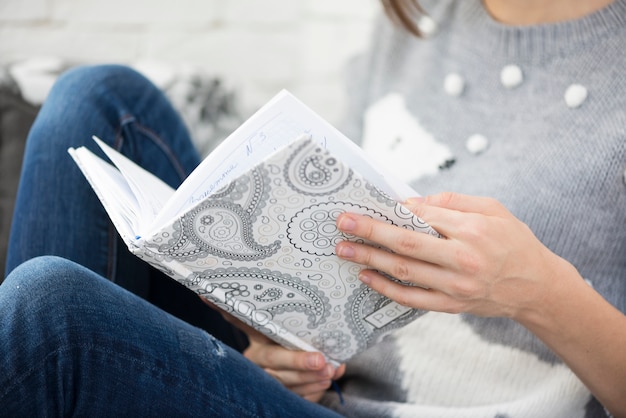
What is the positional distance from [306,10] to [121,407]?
102 centimetres

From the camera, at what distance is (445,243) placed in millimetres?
556

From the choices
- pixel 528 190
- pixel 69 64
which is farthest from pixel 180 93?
pixel 528 190

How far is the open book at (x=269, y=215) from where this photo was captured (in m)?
0.51

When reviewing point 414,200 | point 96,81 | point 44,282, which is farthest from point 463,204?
point 96,81

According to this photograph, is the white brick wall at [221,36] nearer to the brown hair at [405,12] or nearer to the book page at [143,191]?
the brown hair at [405,12]

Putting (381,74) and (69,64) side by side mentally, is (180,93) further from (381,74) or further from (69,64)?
(381,74)

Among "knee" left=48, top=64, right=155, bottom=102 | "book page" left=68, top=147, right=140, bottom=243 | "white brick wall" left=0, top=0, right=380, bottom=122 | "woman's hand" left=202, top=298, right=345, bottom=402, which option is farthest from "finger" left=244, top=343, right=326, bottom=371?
"white brick wall" left=0, top=0, right=380, bottom=122

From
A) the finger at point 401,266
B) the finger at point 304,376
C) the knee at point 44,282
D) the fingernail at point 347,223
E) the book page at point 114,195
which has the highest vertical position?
the fingernail at point 347,223

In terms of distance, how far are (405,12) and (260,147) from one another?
1.72 ft

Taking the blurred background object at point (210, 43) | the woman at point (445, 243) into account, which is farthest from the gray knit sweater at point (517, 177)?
the blurred background object at point (210, 43)

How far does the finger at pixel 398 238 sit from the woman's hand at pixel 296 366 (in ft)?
0.71

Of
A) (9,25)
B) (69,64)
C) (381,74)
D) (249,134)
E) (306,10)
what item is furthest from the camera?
(306,10)

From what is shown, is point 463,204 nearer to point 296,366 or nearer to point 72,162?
point 296,366

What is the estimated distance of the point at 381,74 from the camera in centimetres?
101
